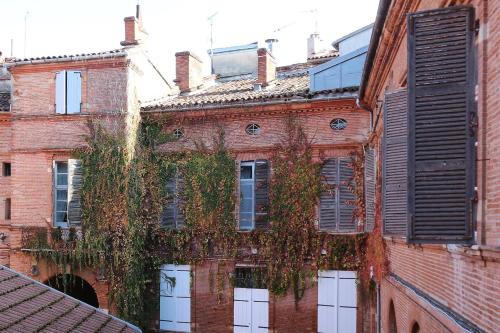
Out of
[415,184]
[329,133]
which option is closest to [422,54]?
[415,184]

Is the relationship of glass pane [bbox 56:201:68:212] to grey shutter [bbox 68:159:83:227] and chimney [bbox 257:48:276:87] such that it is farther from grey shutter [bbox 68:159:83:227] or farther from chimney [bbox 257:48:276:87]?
chimney [bbox 257:48:276:87]

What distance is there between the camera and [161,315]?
15844 millimetres

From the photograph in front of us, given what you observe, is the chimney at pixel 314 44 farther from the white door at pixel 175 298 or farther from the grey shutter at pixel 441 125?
the grey shutter at pixel 441 125

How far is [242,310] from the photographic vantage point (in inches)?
599

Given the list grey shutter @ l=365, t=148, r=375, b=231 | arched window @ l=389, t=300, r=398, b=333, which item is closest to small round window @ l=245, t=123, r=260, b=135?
grey shutter @ l=365, t=148, r=375, b=231

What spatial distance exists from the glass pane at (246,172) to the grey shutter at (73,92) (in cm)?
530

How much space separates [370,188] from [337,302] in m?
3.77

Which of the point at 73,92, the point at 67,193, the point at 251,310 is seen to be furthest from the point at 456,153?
the point at 73,92

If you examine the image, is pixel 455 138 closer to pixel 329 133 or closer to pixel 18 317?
pixel 18 317

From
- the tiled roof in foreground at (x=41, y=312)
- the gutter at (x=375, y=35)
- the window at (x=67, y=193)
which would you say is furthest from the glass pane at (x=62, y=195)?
the gutter at (x=375, y=35)

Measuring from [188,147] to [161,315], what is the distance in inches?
202

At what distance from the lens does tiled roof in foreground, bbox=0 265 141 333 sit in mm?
5867

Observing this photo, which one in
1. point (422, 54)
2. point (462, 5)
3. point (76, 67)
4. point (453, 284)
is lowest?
point (453, 284)

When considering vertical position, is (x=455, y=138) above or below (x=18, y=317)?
above
